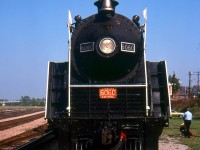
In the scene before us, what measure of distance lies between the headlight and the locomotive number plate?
2.97ft

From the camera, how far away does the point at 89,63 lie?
8.69 metres

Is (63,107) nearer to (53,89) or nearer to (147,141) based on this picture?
(53,89)

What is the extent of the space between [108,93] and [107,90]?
75mm

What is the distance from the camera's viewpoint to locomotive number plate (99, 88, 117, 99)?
8289mm

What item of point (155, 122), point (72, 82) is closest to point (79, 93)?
point (72, 82)

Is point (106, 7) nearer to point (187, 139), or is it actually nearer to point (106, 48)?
point (106, 48)

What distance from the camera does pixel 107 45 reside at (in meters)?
8.38

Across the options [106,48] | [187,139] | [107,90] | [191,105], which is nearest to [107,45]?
[106,48]

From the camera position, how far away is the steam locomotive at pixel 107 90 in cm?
801

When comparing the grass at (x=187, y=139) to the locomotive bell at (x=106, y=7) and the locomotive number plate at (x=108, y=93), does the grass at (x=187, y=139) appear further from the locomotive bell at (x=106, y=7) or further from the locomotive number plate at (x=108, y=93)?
the locomotive bell at (x=106, y=7)

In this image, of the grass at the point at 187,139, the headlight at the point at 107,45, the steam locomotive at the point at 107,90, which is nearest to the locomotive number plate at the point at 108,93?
the steam locomotive at the point at 107,90

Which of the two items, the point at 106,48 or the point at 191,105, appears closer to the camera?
the point at 106,48

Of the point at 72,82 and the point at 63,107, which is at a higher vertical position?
the point at 72,82

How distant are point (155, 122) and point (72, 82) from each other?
2.24m
